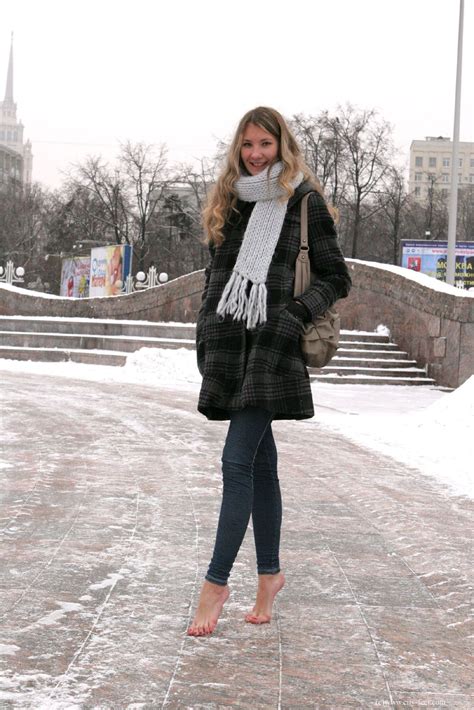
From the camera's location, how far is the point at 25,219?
59719 millimetres

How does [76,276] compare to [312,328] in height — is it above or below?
above

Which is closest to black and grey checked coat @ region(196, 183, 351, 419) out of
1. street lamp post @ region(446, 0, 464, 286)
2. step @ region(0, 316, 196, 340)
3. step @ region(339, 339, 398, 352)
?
step @ region(339, 339, 398, 352)

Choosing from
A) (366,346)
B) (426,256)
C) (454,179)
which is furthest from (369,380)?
(426,256)

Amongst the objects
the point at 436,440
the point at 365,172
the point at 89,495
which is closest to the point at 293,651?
the point at 89,495

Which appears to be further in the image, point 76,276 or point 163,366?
point 76,276

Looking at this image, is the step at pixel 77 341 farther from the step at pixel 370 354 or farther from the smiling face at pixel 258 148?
the smiling face at pixel 258 148

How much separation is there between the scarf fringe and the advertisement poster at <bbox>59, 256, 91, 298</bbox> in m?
33.2

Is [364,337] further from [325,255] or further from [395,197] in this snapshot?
[395,197]

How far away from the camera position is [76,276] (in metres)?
37.5

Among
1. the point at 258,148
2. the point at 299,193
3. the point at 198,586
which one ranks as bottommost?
the point at 198,586

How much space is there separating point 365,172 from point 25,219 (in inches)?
909

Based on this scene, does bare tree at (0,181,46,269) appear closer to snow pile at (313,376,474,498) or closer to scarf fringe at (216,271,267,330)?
snow pile at (313,376,474,498)

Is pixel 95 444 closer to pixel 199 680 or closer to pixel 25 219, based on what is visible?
pixel 199 680

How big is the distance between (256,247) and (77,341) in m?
19.3
